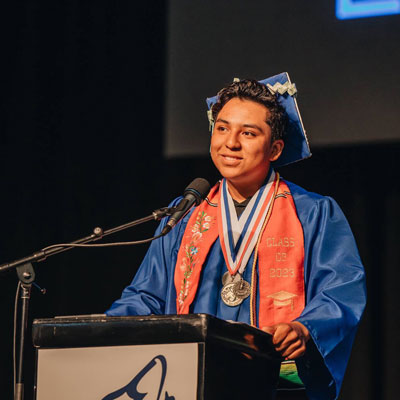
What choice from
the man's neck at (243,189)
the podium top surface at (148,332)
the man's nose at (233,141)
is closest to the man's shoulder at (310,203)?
the man's neck at (243,189)

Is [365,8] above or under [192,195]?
above

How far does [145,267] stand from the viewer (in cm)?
259

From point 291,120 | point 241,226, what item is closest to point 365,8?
point 291,120

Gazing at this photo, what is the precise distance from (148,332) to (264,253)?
753 mm

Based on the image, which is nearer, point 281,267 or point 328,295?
point 328,295

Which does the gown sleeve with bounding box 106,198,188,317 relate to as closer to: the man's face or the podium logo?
the man's face

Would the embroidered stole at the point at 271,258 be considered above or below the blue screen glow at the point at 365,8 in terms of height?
below

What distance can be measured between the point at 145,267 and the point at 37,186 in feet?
4.76

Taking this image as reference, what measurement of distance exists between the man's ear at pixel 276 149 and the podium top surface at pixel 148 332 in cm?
87

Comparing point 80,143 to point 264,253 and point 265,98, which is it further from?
point 264,253

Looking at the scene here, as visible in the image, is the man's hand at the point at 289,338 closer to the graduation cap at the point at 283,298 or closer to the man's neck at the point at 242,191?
the graduation cap at the point at 283,298

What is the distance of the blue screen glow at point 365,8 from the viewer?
3.29 metres

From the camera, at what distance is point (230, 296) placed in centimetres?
233

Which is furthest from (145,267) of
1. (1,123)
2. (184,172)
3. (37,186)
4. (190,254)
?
A: (1,123)
